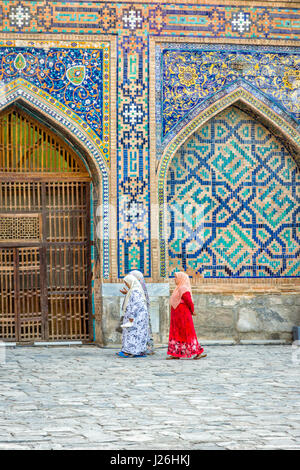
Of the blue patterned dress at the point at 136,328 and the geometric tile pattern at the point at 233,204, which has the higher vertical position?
the geometric tile pattern at the point at 233,204

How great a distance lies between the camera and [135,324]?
9.31 m

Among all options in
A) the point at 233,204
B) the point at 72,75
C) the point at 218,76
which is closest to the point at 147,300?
the point at 233,204

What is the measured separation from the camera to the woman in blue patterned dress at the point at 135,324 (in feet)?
30.4

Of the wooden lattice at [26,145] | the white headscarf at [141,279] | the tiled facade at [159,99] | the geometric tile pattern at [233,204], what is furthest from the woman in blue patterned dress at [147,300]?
the wooden lattice at [26,145]

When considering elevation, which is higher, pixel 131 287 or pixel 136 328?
pixel 131 287

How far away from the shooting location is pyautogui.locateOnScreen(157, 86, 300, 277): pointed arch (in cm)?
1051

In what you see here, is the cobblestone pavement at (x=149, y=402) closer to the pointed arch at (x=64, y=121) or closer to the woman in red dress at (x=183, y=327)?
the woman in red dress at (x=183, y=327)

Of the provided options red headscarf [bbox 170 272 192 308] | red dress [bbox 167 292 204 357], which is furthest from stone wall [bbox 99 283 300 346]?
red dress [bbox 167 292 204 357]

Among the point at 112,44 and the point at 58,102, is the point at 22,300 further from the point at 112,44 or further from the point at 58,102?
the point at 112,44

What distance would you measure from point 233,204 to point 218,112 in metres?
1.36

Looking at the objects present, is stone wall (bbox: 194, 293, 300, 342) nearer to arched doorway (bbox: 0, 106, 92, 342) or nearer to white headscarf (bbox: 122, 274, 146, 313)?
white headscarf (bbox: 122, 274, 146, 313)

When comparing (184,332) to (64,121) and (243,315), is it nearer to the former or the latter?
(243,315)

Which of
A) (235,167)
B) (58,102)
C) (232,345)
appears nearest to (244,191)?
(235,167)

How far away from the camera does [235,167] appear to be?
432 inches
